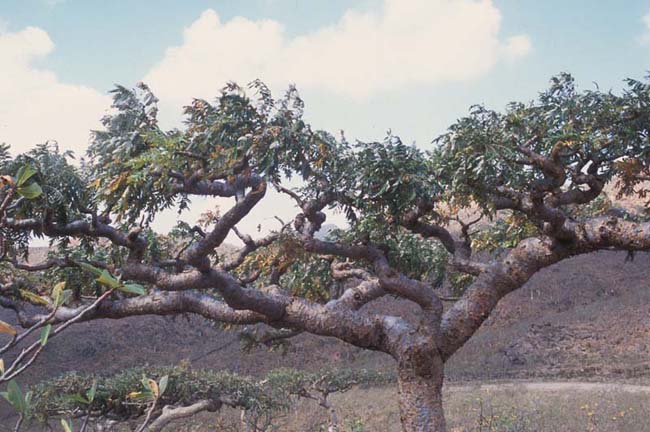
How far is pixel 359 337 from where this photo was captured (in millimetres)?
5262

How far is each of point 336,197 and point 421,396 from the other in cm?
211

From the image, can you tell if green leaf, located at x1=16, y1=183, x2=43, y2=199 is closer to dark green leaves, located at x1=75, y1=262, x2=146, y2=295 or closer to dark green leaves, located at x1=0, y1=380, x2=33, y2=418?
dark green leaves, located at x1=75, y1=262, x2=146, y2=295

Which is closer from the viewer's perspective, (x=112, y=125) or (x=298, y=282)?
(x=112, y=125)

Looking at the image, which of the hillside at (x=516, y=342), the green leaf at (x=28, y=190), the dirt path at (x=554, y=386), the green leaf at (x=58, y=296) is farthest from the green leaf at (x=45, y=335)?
the hillside at (x=516, y=342)

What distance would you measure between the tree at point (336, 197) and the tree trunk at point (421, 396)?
13mm

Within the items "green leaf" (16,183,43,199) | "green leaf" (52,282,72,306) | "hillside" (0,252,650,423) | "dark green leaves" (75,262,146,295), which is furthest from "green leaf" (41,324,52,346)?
"hillside" (0,252,650,423)

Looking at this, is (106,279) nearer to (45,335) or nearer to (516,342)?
(45,335)

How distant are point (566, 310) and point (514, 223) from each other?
55.3 feet

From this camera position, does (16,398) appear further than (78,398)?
No

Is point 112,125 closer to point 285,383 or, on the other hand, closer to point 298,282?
point 298,282

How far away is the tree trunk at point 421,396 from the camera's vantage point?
4.93m

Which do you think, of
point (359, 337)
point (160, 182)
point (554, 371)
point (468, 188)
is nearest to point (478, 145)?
point (468, 188)

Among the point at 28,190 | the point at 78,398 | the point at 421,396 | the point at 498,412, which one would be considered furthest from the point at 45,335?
the point at 498,412

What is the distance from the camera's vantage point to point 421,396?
16.4ft
